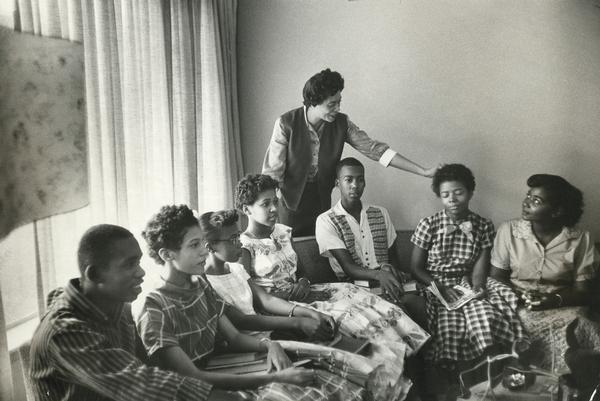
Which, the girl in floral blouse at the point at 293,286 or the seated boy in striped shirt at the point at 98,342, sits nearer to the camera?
the seated boy in striped shirt at the point at 98,342

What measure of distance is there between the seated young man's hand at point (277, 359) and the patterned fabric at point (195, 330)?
115 mm

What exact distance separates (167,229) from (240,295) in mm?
529

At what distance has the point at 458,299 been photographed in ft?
8.07

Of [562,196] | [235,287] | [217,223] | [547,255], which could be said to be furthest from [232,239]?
[562,196]

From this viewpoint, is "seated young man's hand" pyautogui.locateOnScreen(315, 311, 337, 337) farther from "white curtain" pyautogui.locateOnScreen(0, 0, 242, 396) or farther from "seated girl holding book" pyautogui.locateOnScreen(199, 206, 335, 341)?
"white curtain" pyautogui.locateOnScreen(0, 0, 242, 396)

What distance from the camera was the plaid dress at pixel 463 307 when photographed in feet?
7.60

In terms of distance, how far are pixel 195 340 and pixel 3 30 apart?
3.58 ft

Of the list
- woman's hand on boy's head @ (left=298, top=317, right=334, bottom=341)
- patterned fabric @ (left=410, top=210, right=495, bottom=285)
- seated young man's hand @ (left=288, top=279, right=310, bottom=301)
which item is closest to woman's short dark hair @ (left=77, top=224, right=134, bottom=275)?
woman's hand on boy's head @ (left=298, top=317, right=334, bottom=341)

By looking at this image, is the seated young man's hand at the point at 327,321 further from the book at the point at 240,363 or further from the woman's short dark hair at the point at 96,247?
the woman's short dark hair at the point at 96,247

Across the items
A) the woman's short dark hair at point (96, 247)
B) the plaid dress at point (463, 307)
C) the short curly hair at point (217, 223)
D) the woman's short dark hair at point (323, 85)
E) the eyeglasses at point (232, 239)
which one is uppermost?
the woman's short dark hair at point (323, 85)

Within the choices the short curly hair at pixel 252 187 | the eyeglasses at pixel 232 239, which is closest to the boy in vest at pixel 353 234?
the short curly hair at pixel 252 187

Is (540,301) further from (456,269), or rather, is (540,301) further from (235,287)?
(235,287)

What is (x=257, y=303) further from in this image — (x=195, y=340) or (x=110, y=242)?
(x=110, y=242)

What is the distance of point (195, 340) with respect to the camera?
1.74 metres
